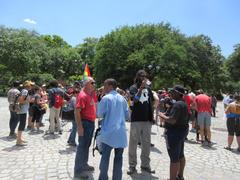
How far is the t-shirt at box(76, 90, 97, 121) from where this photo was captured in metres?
5.47

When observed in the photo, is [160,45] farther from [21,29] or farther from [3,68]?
[21,29]

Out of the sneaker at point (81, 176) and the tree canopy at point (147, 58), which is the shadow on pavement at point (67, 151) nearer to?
the sneaker at point (81, 176)

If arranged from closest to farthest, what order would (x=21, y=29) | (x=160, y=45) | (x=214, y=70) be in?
1. (x=160, y=45)
2. (x=214, y=70)
3. (x=21, y=29)

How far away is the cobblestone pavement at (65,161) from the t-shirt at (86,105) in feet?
4.14

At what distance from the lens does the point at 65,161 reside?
685 centimetres

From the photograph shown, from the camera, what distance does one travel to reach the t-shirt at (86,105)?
5.47 meters

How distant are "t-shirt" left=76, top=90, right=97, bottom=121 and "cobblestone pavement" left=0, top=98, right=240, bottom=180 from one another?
126 centimetres

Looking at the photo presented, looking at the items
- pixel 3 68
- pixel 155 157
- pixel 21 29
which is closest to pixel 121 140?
pixel 155 157

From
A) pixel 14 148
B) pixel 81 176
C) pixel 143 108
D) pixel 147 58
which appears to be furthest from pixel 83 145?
pixel 147 58

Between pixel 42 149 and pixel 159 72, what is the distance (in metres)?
24.2

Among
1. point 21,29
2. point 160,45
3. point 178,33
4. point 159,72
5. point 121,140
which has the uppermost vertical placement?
point 21,29

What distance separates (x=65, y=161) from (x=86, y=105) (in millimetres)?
1925

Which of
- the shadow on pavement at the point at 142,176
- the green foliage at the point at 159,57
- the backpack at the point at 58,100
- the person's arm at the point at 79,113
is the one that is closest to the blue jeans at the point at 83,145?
the person's arm at the point at 79,113

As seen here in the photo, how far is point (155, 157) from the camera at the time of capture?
7715 millimetres
